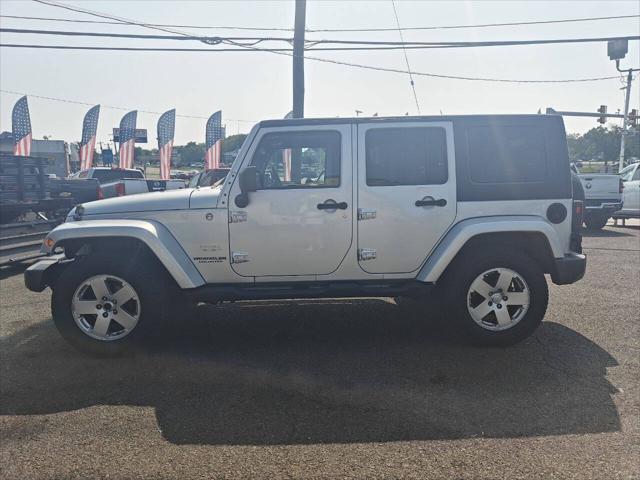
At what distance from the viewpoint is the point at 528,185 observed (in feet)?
14.9

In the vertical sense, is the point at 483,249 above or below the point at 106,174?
below

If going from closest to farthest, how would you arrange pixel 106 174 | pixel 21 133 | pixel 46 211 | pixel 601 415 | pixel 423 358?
1. pixel 601 415
2. pixel 423 358
3. pixel 46 211
4. pixel 106 174
5. pixel 21 133

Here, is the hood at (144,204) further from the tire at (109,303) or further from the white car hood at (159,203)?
the tire at (109,303)

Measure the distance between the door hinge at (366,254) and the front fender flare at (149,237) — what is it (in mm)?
1451

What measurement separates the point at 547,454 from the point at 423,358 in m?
1.54

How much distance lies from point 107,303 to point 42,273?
66 cm

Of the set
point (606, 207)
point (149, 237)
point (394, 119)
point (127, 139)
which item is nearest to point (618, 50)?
point (606, 207)

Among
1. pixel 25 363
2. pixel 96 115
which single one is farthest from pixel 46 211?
pixel 96 115

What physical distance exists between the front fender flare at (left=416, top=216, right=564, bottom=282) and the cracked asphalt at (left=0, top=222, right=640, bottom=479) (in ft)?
2.56

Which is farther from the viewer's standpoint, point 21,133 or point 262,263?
point 21,133

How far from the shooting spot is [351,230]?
4.51 metres

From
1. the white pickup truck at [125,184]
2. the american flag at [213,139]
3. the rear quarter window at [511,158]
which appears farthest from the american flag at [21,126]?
the rear quarter window at [511,158]

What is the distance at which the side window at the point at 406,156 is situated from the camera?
4.54 m

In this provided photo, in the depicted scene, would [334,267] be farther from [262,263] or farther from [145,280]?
[145,280]
